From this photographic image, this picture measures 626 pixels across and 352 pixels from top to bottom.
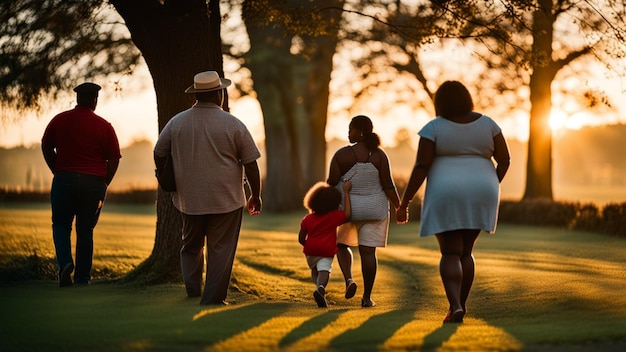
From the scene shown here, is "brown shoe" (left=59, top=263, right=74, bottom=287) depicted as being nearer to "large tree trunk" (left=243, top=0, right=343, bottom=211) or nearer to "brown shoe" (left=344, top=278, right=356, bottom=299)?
"brown shoe" (left=344, top=278, right=356, bottom=299)

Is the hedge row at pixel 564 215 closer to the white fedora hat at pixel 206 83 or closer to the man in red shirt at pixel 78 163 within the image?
the man in red shirt at pixel 78 163

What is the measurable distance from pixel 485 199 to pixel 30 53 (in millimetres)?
8980

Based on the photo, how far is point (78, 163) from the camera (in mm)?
10234

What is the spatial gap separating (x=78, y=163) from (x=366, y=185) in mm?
3050

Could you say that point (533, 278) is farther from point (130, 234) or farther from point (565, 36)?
point (565, 36)

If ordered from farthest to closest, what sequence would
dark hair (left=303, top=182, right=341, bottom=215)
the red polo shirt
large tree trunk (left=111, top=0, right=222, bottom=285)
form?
1. large tree trunk (left=111, top=0, right=222, bottom=285)
2. the red polo shirt
3. dark hair (left=303, top=182, right=341, bottom=215)

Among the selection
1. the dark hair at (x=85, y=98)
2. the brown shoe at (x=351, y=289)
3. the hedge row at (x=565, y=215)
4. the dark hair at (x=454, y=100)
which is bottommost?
the brown shoe at (x=351, y=289)

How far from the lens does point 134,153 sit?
5300 inches

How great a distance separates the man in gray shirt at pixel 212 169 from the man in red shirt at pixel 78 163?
1.59 metres

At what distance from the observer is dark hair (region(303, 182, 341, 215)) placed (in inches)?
375

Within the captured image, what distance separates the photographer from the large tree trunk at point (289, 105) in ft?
103

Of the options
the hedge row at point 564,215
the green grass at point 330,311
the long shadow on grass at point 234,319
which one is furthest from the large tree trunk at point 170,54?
the hedge row at point 564,215

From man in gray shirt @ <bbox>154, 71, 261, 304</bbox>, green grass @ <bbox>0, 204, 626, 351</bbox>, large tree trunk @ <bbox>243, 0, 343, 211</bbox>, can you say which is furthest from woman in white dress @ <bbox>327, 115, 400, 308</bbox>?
large tree trunk @ <bbox>243, 0, 343, 211</bbox>

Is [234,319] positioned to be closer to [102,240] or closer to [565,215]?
[102,240]
